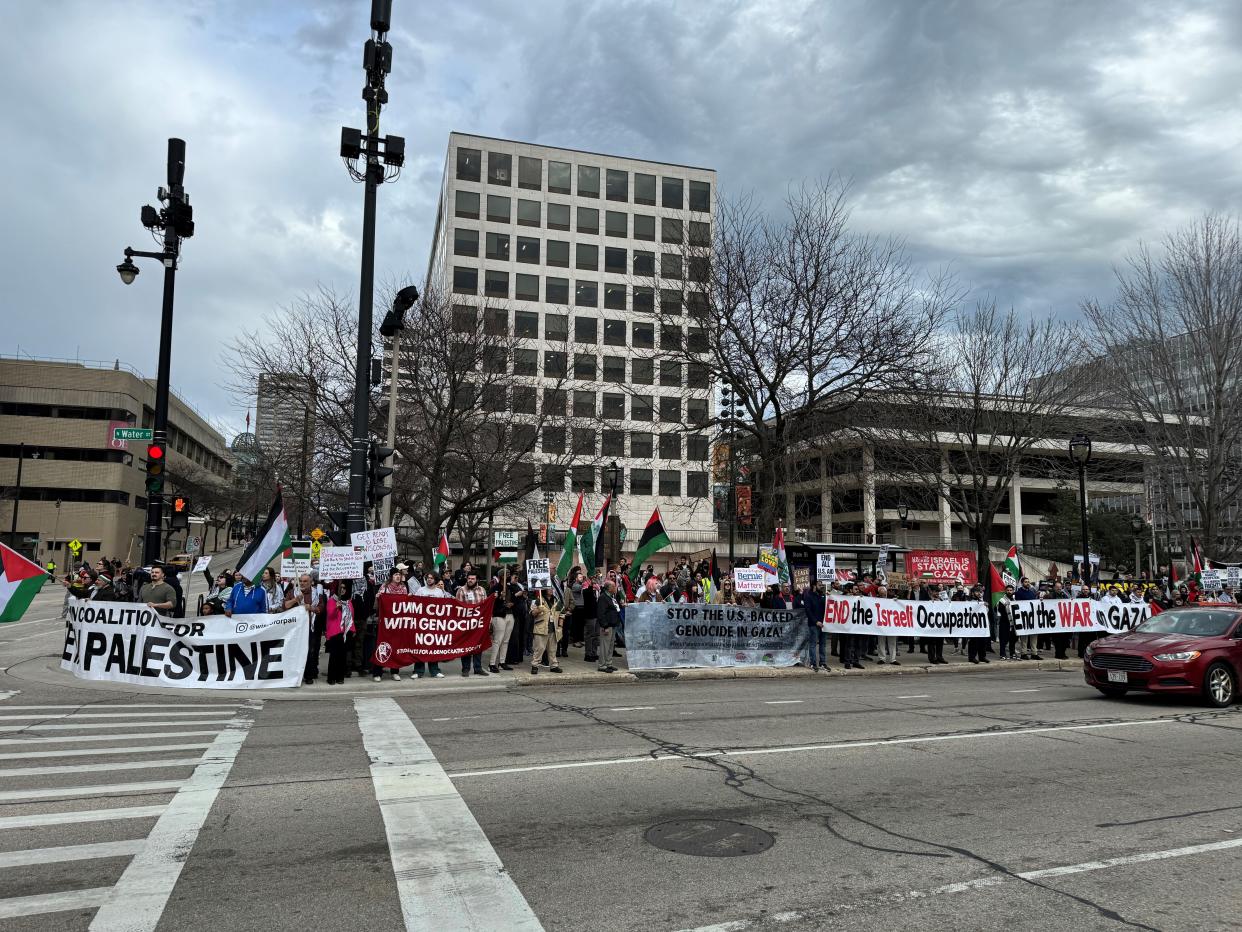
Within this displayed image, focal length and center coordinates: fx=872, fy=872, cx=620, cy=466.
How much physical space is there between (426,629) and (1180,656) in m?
11.7

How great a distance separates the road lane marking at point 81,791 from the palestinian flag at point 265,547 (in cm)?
799

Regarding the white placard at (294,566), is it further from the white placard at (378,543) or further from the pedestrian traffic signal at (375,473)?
the white placard at (378,543)

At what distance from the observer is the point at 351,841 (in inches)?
223

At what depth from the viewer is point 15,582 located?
1102 centimetres

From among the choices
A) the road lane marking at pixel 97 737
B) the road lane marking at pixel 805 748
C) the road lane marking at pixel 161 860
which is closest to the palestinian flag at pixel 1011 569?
the road lane marking at pixel 805 748

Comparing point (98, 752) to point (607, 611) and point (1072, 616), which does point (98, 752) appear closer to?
point (607, 611)

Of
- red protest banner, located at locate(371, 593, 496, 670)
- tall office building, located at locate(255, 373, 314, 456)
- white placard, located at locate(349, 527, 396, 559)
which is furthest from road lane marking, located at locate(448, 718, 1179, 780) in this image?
tall office building, located at locate(255, 373, 314, 456)

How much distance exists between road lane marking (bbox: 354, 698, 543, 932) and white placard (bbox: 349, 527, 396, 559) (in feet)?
22.1

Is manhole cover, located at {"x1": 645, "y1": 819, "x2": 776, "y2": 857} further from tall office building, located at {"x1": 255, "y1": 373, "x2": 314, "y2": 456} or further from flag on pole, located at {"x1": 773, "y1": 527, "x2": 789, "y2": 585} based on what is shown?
tall office building, located at {"x1": 255, "y1": 373, "x2": 314, "y2": 456}

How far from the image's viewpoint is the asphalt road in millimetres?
4578

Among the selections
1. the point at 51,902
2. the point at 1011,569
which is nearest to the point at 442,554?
the point at 1011,569

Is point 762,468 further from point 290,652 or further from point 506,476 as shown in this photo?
point 290,652

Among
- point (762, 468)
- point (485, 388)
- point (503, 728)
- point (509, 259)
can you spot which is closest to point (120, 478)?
point (509, 259)

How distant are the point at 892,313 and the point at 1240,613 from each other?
619 inches
